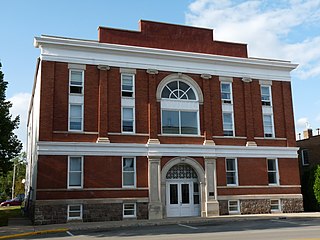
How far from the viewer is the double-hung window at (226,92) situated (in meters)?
29.9

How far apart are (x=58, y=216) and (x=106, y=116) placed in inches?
277

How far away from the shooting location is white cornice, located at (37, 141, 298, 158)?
24766 millimetres

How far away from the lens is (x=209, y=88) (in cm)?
2930

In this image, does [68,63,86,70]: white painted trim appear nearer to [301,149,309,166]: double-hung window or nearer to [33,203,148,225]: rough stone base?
[33,203,148,225]: rough stone base

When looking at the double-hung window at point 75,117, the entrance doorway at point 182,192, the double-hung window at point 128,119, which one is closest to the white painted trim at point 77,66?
the double-hung window at point 75,117

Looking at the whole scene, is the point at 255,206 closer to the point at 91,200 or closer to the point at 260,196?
the point at 260,196

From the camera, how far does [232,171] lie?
1131 inches

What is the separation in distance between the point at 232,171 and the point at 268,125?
5037 mm

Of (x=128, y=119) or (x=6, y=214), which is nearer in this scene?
(x=128, y=119)

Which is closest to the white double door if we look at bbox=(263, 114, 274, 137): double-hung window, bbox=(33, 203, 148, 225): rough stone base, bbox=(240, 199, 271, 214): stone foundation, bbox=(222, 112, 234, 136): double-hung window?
bbox=(33, 203, 148, 225): rough stone base

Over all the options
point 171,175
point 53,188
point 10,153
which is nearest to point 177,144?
point 171,175

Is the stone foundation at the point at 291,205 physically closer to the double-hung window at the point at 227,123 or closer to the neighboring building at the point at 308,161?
the neighboring building at the point at 308,161

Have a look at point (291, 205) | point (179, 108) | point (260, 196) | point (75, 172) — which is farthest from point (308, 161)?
point (75, 172)

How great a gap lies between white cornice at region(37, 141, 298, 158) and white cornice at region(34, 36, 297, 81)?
5560 millimetres
